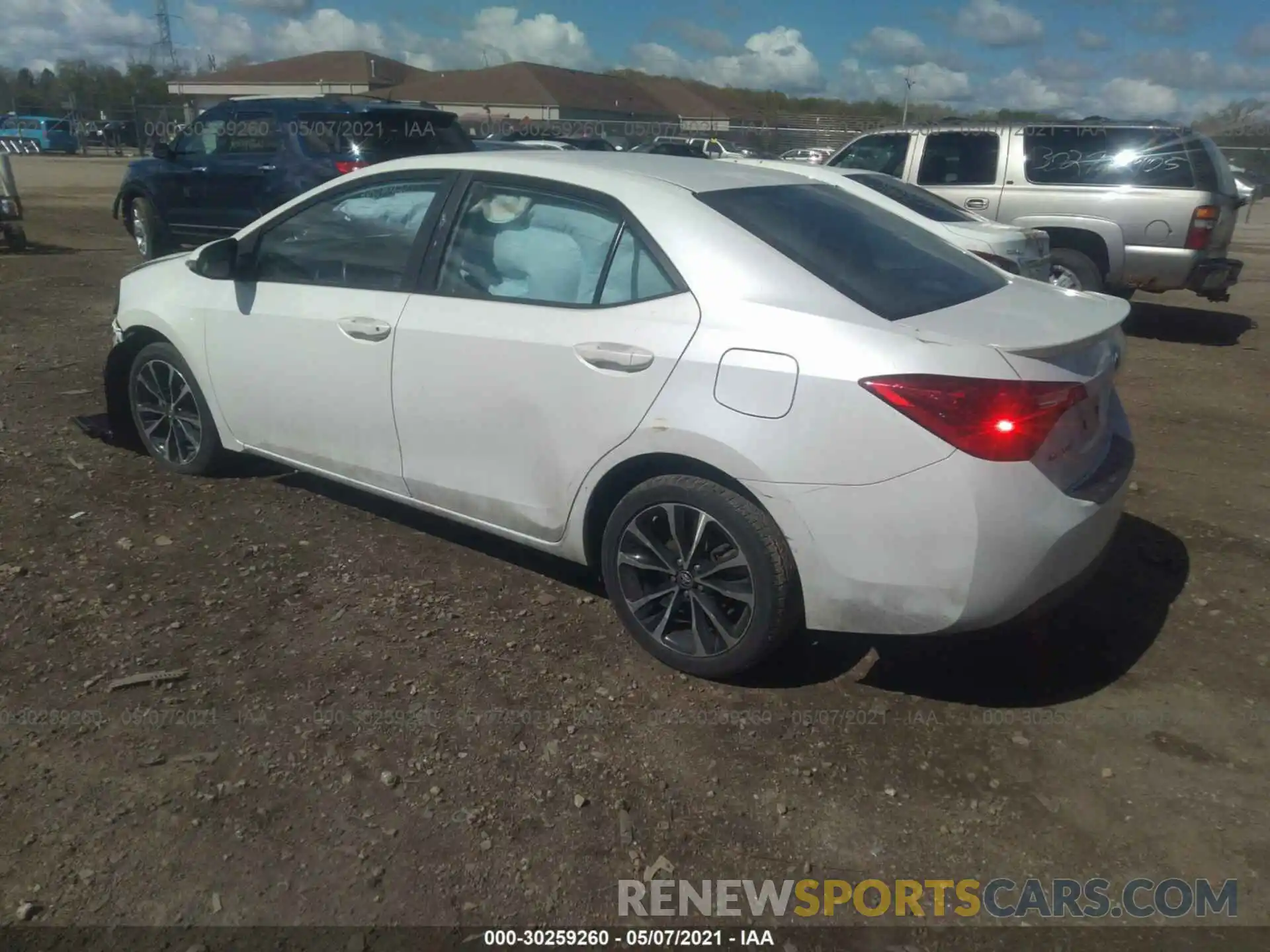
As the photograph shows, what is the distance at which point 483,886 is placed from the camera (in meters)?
2.45

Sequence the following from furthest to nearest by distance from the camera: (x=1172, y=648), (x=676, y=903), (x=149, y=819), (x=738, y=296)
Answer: (x=1172, y=648)
(x=738, y=296)
(x=149, y=819)
(x=676, y=903)

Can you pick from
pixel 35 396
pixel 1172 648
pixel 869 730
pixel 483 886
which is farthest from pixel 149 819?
pixel 35 396

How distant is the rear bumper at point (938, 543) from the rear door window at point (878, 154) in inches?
331

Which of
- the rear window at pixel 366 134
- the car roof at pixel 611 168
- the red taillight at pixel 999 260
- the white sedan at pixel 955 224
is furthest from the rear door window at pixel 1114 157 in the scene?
the car roof at pixel 611 168

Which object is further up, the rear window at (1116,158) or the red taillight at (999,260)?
the rear window at (1116,158)

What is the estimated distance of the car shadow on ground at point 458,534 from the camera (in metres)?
4.07

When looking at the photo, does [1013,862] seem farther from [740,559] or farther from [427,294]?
[427,294]

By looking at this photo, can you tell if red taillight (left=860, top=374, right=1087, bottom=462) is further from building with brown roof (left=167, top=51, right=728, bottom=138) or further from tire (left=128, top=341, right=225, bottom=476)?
building with brown roof (left=167, top=51, right=728, bottom=138)

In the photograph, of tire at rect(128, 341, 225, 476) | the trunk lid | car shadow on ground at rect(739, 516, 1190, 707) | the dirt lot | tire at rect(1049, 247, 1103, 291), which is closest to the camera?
the dirt lot

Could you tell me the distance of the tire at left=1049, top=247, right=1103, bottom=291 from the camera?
8992 millimetres

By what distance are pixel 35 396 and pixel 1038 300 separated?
593 centimetres

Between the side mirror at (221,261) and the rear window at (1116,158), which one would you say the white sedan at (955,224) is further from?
the side mirror at (221,261)

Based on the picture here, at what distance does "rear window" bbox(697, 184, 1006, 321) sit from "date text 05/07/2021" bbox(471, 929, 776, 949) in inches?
69.6

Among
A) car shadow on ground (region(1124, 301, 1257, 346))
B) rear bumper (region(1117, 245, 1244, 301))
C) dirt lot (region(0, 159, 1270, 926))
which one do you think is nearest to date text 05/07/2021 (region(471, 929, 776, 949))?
dirt lot (region(0, 159, 1270, 926))
